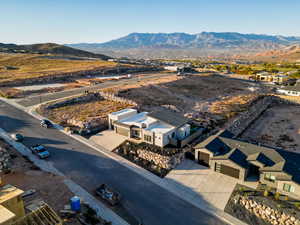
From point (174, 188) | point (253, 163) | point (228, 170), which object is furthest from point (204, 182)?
point (253, 163)

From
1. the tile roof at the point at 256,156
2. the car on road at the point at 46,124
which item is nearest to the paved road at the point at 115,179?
the car on road at the point at 46,124

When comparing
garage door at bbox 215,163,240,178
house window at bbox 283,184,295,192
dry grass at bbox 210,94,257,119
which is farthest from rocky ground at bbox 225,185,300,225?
dry grass at bbox 210,94,257,119

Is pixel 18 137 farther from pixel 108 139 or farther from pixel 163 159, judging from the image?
pixel 163 159

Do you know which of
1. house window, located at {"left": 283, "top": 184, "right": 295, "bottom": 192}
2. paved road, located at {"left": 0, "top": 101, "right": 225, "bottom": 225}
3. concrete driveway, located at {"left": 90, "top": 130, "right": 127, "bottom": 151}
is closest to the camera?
paved road, located at {"left": 0, "top": 101, "right": 225, "bottom": 225}

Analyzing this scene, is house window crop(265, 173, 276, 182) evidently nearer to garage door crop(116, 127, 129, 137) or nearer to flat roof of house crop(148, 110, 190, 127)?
flat roof of house crop(148, 110, 190, 127)

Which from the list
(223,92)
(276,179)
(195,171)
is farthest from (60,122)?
(223,92)

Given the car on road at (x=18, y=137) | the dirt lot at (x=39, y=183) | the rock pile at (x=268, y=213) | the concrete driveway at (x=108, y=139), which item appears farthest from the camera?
the concrete driveway at (x=108, y=139)

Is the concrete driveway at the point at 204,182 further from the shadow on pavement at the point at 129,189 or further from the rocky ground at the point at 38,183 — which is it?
the rocky ground at the point at 38,183
